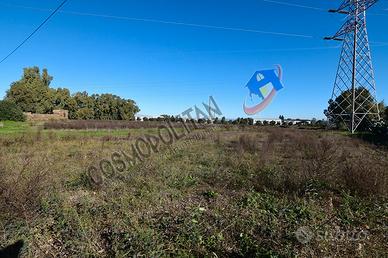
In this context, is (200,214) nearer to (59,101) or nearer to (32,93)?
(32,93)

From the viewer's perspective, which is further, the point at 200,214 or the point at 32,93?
the point at 32,93

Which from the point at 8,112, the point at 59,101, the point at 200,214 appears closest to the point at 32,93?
the point at 59,101

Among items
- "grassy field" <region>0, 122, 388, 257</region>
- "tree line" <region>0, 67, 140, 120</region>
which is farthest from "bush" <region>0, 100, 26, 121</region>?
"grassy field" <region>0, 122, 388, 257</region>

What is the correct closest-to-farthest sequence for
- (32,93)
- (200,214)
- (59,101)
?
1. (200,214)
2. (32,93)
3. (59,101)

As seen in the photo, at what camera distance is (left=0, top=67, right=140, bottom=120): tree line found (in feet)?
172

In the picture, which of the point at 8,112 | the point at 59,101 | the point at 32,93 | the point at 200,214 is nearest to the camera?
the point at 200,214

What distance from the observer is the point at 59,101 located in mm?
61125

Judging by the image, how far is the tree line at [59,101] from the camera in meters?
52.5

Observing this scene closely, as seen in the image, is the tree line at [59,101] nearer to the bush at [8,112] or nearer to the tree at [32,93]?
the tree at [32,93]

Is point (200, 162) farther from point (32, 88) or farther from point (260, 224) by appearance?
point (32, 88)

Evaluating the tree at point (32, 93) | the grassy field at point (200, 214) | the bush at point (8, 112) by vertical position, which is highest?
the tree at point (32, 93)

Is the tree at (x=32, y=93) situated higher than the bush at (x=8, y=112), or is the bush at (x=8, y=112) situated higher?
the tree at (x=32, y=93)

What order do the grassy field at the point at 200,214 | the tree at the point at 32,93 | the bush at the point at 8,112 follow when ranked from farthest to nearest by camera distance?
1. the tree at the point at 32,93
2. the bush at the point at 8,112
3. the grassy field at the point at 200,214

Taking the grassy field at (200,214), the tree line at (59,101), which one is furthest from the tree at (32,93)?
the grassy field at (200,214)
